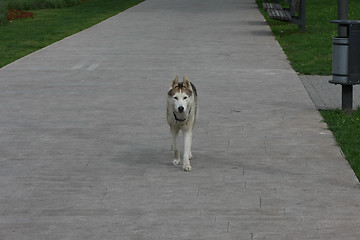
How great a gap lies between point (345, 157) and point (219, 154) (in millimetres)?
1574

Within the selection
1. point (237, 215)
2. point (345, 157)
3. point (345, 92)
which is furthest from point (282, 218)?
point (345, 92)

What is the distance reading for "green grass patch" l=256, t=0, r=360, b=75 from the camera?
18.6 meters

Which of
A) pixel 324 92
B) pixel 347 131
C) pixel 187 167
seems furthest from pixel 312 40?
pixel 187 167

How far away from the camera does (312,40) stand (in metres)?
23.6

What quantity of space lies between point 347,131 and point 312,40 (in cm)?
1213

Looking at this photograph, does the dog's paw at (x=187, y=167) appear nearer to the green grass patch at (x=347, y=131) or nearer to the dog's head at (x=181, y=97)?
the dog's head at (x=181, y=97)

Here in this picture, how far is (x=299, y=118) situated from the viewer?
A: 12805 mm

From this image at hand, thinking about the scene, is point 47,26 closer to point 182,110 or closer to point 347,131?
point 347,131

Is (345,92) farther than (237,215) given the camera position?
Yes

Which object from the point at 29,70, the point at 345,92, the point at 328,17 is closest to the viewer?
the point at 345,92

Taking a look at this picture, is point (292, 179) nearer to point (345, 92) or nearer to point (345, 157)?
point (345, 157)

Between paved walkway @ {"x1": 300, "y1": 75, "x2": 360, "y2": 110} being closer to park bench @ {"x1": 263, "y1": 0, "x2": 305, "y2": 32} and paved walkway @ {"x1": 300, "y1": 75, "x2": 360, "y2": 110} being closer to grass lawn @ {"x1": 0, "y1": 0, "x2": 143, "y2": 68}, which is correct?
grass lawn @ {"x1": 0, "y1": 0, "x2": 143, "y2": 68}

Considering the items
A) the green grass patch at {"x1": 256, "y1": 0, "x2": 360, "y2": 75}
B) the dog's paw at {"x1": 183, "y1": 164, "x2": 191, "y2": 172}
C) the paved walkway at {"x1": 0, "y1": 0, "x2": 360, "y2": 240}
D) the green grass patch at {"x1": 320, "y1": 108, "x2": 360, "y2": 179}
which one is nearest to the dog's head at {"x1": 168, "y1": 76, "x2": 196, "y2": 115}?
the dog's paw at {"x1": 183, "y1": 164, "x2": 191, "y2": 172}

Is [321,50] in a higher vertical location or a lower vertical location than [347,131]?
lower
